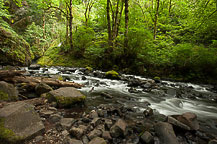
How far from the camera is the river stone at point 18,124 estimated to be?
160cm

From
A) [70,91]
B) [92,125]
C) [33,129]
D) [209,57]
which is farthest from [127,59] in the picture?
[33,129]

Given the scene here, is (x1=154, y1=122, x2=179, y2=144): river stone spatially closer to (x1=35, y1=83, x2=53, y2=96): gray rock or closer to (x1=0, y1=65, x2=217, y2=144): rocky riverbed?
(x1=0, y1=65, x2=217, y2=144): rocky riverbed

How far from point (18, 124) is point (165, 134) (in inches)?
106

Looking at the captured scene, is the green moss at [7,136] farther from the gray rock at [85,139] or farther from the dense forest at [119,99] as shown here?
the gray rock at [85,139]

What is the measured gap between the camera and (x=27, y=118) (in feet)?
6.36

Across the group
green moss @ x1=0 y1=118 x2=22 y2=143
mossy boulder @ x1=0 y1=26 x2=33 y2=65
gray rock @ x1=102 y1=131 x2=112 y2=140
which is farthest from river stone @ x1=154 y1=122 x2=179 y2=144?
mossy boulder @ x1=0 y1=26 x2=33 y2=65

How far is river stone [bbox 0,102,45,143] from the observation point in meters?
1.60

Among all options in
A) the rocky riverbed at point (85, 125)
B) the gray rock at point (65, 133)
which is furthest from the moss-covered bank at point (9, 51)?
the gray rock at point (65, 133)

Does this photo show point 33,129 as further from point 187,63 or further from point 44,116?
point 187,63

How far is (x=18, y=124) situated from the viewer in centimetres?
179

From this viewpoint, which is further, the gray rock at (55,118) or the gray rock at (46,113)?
the gray rock at (46,113)

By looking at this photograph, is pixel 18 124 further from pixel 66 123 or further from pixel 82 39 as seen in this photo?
pixel 82 39

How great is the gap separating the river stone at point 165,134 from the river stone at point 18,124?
2274 millimetres

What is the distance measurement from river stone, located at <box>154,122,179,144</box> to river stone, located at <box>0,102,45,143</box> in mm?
2274
